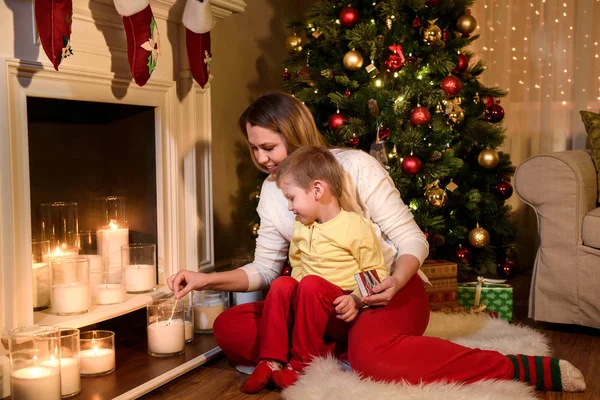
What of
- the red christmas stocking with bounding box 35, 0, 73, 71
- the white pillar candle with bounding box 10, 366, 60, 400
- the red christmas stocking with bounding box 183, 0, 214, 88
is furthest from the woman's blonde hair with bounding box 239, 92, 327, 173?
the white pillar candle with bounding box 10, 366, 60, 400

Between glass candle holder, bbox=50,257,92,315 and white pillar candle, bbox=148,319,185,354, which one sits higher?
glass candle holder, bbox=50,257,92,315

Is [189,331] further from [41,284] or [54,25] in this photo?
[54,25]

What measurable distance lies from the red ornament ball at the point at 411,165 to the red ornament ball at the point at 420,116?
14cm

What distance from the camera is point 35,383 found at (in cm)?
161

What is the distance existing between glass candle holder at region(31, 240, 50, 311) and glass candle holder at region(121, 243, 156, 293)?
0.25m

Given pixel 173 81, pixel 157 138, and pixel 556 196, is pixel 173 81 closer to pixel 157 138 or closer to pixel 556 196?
pixel 157 138

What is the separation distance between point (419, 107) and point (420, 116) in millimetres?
42

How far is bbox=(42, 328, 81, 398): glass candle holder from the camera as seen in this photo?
1731mm

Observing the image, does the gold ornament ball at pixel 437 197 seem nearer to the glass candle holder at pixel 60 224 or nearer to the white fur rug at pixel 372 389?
the white fur rug at pixel 372 389

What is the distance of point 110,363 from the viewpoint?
1918 mm

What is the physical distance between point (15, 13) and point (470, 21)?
2058 mm

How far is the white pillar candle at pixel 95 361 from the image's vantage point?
1.89m

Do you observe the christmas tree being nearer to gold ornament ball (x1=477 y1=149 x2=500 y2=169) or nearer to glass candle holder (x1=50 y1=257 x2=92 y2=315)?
gold ornament ball (x1=477 y1=149 x2=500 y2=169)

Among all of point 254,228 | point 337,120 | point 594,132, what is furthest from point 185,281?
point 594,132
